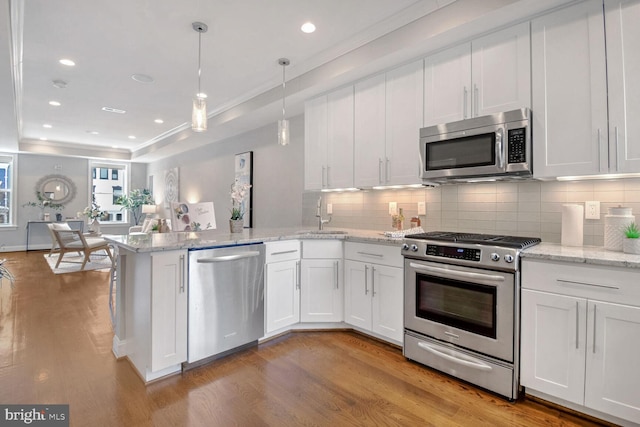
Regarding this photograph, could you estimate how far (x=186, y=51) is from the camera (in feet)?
10.4

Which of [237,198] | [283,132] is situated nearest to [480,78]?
[283,132]

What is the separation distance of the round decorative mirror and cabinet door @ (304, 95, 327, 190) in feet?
26.9

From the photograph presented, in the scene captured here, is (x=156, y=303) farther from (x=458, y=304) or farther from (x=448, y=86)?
(x=448, y=86)

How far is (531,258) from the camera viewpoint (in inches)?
73.5

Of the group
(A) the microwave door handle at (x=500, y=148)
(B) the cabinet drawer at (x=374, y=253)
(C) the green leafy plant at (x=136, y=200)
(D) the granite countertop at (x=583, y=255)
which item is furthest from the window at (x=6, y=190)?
(D) the granite countertop at (x=583, y=255)

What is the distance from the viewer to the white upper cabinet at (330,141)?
326 centimetres

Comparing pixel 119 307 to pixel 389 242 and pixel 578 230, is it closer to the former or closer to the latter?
pixel 389 242

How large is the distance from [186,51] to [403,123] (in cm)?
223

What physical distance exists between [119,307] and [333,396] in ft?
5.71

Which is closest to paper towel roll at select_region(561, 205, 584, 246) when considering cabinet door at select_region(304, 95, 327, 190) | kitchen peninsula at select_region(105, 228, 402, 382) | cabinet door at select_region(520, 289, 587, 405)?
cabinet door at select_region(520, 289, 587, 405)

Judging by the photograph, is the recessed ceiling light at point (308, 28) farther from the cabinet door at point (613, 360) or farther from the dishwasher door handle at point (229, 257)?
the cabinet door at point (613, 360)

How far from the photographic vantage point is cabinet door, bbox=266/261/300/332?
2711mm

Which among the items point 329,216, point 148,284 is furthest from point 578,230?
point 148,284

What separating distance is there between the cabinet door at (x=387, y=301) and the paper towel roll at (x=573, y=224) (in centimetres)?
110
